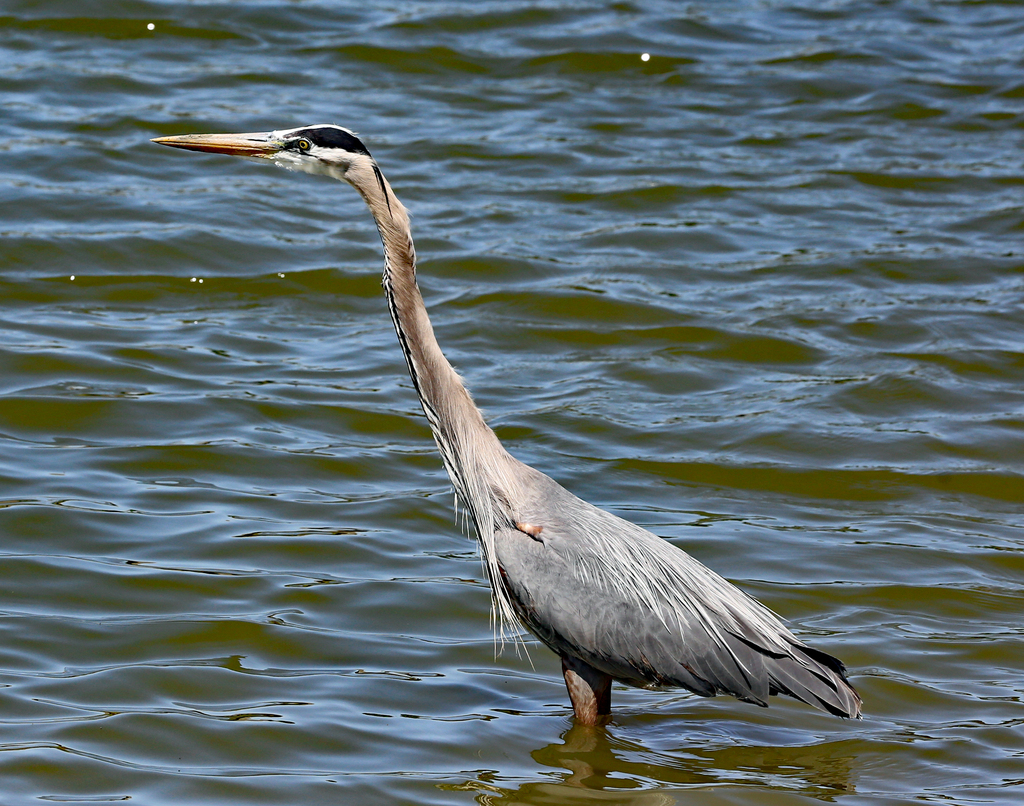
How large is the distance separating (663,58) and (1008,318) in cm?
692

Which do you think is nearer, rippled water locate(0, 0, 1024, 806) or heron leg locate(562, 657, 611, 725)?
rippled water locate(0, 0, 1024, 806)

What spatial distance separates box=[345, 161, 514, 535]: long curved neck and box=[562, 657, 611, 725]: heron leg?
2.23 feet

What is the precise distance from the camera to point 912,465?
8.15 meters

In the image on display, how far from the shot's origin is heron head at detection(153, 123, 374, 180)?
5.25m

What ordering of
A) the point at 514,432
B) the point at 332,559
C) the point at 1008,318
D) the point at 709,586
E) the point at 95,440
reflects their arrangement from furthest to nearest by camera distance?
the point at 1008,318 < the point at 514,432 < the point at 95,440 < the point at 332,559 < the point at 709,586

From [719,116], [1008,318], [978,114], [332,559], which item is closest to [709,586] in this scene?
[332,559]

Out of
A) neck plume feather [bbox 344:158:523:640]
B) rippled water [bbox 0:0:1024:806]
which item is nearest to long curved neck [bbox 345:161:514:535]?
neck plume feather [bbox 344:158:523:640]

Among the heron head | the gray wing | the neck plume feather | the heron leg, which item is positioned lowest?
the heron leg

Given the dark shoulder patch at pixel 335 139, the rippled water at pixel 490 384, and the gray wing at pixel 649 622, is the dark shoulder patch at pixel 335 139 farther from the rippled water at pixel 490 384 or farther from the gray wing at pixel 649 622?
the rippled water at pixel 490 384

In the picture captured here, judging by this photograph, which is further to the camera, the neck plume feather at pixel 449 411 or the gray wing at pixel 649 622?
the neck plume feather at pixel 449 411

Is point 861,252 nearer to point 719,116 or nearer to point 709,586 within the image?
point 719,116

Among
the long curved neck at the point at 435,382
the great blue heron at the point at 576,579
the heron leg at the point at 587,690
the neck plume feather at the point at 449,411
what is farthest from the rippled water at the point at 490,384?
the long curved neck at the point at 435,382

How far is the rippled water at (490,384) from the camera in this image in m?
5.21

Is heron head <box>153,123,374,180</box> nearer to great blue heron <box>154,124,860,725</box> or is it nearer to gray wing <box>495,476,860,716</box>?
great blue heron <box>154,124,860,725</box>
